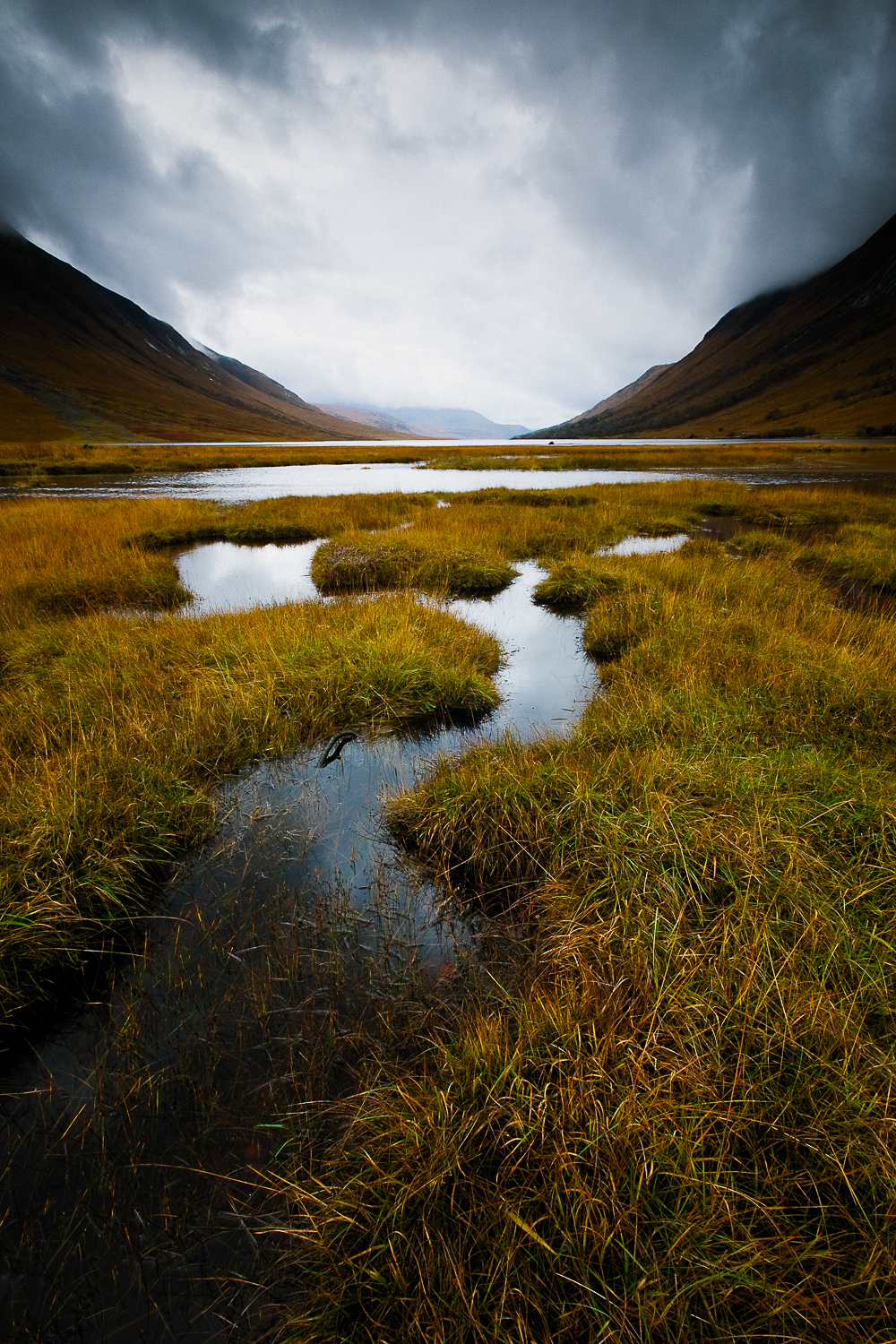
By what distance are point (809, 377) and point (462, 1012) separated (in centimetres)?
18802

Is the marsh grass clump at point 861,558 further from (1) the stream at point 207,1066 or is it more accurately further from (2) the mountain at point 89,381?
(2) the mountain at point 89,381

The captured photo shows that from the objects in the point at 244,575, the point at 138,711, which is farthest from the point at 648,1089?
the point at 244,575

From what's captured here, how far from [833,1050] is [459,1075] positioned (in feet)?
5.44

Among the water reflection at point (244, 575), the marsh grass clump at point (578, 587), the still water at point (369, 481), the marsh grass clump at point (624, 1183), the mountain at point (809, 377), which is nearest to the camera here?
the marsh grass clump at point (624, 1183)

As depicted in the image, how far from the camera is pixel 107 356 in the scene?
15562 centimetres

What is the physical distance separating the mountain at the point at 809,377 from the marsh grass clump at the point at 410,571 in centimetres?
11203

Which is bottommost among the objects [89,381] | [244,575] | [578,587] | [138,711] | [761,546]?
[244,575]

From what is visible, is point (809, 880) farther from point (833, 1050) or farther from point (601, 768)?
point (601, 768)

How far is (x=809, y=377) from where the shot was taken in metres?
142

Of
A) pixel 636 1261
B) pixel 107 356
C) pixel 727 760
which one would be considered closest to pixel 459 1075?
pixel 636 1261

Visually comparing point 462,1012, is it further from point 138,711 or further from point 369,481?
point 369,481

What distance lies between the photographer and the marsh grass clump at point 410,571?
452 inches

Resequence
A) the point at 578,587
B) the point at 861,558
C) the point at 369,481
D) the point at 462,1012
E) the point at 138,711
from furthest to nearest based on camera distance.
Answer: the point at 369,481
the point at 861,558
the point at 578,587
the point at 138,711
the point at 462,1012

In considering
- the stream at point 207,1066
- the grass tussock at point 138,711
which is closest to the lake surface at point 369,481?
the grass tussock at point 138,711
